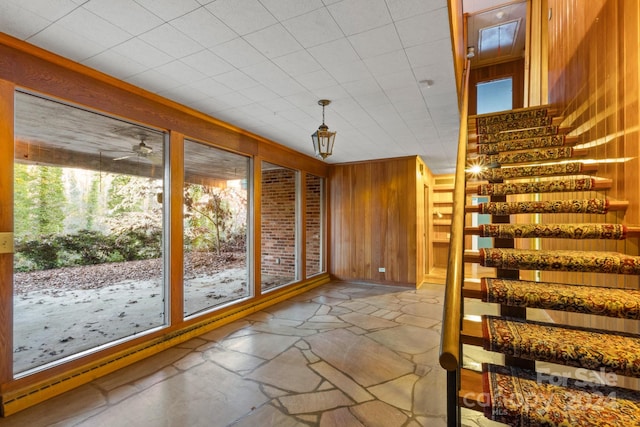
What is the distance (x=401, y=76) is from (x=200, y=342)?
11.0ft

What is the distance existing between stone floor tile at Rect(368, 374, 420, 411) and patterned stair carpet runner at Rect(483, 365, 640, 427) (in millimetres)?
1012

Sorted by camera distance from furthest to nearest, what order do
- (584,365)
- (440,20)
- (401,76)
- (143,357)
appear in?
(143,357) → (401,76) → (440,20) → (584,365)

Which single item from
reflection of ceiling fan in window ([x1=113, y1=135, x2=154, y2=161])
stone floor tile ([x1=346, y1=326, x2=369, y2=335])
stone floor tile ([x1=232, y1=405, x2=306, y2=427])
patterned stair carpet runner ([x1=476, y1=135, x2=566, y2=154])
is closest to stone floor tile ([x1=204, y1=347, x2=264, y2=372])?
stone floor tile ([x1=232, y1=405, x2=306, y2=427])

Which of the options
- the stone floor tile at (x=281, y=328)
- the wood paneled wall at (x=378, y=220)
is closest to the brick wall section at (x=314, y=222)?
Answer: the wood paneled wall at (x=378, y=220)

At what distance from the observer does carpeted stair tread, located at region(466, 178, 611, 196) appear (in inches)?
81.5

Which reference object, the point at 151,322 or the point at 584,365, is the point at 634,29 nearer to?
the point at 584,365

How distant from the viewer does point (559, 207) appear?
1.96 m

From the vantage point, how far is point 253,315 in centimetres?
417

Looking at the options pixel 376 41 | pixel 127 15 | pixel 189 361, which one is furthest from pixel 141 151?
pixel 376 41

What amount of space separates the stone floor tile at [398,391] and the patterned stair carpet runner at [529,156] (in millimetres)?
2042

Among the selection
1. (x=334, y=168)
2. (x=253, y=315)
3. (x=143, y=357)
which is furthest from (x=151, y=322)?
(x=334, y=168)

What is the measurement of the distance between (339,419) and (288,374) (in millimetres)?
694

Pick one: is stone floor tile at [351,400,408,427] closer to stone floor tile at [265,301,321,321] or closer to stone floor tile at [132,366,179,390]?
stone floor tile at [132,366,179,390]

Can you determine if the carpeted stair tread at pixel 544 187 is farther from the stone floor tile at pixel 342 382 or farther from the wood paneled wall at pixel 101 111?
the wood paneled wall at pixel 101 111
